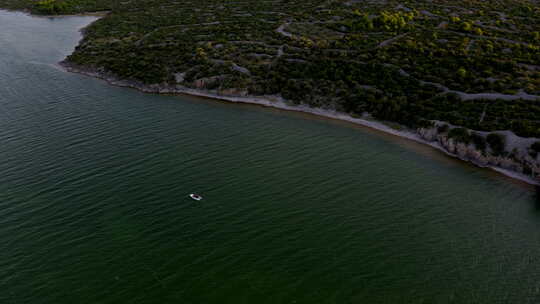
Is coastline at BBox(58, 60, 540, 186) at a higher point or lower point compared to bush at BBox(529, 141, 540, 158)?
lower

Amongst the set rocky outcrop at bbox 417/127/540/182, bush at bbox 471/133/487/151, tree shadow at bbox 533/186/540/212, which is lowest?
tree shadow at bbox 533/186/540/212

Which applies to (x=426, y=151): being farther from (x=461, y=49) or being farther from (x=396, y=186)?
(x=461, y=49)

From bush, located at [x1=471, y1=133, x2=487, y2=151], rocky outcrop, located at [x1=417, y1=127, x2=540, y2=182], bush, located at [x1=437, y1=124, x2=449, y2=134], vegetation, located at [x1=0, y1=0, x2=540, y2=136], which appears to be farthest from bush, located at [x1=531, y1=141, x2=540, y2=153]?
bush, located at [x1=437, y1=124, x2=449, y2=134]

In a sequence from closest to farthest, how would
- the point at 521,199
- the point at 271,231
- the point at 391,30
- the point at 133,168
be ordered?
1. the point at 271,231
2. the point at 521,199
3. the point at 133,168
4. the point at 391,30

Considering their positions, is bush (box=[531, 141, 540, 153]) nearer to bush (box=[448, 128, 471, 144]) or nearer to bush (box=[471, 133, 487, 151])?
bush (box=[471, 133, 487, 151])

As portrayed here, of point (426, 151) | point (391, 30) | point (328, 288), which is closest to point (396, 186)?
point (426, 151)

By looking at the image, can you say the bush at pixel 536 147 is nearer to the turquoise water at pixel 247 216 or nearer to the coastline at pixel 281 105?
the coastline at pixel 281 105

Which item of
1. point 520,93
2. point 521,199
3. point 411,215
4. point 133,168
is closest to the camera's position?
point 411,215
